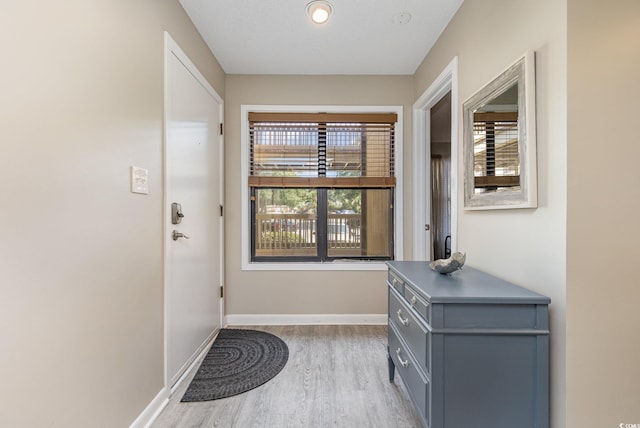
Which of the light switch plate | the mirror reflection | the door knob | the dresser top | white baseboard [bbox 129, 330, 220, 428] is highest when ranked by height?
the mirror reflection

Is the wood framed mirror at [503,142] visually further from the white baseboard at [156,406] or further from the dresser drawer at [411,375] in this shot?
the white baseboard at [156,406]

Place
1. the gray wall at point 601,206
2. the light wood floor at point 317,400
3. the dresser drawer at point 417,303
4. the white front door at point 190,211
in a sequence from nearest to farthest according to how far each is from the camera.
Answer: the gray wall at point 601,206 → the dresser drawer at point 417,303 → the light wood floor at point 317,400 → the white front door at point 190,211

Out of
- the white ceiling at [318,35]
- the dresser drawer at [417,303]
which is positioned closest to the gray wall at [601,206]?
the dresser drawer at [417,303]

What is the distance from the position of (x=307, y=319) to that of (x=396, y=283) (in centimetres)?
146

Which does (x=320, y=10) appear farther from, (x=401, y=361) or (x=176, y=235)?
(x=401, y=361)

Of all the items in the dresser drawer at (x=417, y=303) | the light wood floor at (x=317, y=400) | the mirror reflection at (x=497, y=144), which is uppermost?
the mirror reflection at (x=497, y=144)

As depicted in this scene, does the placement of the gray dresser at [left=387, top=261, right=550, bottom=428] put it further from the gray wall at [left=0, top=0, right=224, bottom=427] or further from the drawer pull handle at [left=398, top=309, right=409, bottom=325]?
the gray wall at [left=0, top=0, right=224, bottom=427]

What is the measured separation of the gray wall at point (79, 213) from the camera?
34.6 inches

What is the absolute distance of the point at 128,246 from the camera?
1.40m

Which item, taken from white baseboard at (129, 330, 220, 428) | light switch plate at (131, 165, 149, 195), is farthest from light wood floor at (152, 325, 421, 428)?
light switch plate at (131, 165, 149, 195)

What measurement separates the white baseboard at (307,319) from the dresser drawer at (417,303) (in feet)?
4.85

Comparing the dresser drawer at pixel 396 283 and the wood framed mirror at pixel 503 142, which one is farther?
the dresser drawer at pixel 396 283

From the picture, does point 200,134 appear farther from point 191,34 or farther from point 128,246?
point 128,246

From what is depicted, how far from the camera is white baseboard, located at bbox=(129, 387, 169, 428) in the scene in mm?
1473
